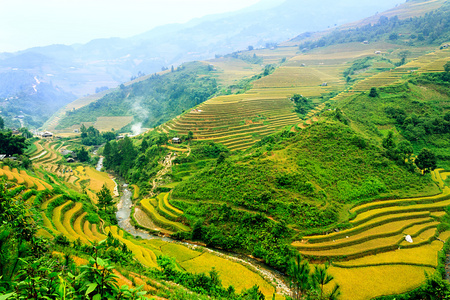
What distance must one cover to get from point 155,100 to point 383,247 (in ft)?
301

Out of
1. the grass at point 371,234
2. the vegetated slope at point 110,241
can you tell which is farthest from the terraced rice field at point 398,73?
the vegetated slope at point 110,241

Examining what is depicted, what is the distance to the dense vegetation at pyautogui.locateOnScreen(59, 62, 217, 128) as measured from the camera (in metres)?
83.9

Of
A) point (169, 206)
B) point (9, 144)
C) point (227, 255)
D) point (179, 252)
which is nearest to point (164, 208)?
point (169, 206)

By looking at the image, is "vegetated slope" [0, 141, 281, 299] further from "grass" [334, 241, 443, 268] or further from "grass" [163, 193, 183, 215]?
"grass" [334, 241, 443, 268]

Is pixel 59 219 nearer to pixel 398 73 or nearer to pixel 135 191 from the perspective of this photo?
pixel 135 191

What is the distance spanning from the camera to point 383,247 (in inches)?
684

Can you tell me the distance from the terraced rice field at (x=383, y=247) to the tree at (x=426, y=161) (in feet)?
12.0

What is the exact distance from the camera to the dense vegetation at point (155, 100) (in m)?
83.9

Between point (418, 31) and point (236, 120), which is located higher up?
point (418, 31)

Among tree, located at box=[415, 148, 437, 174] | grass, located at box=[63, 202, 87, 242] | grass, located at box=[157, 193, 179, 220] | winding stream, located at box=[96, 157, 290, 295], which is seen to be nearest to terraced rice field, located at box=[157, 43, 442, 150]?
tree, located at box=[415, 148, 437, 174]

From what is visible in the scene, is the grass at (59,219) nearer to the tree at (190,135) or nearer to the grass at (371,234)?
the grass at (371,234)

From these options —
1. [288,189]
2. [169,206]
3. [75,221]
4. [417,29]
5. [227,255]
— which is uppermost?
[417,29]

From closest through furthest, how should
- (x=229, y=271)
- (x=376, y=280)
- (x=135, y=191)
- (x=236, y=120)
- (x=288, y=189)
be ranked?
(x=376, y=280) → (x=229, y=271) → (x=288, y=189) → (x=135, y=191) → (x=236, y=120)

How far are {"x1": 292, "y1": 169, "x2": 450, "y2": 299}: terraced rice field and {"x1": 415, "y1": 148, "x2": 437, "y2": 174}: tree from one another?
3.66m
